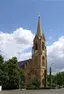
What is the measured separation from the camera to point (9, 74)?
10031 centimetres

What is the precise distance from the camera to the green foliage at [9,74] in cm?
9625

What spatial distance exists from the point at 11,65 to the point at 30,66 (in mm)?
44520

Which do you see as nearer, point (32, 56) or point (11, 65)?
point (11, 65)

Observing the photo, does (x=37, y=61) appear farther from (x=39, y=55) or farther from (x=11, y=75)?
(x=11, y=75)

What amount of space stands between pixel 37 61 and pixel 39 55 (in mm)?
3340

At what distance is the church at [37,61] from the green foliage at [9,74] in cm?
3801

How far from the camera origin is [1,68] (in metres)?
97.3

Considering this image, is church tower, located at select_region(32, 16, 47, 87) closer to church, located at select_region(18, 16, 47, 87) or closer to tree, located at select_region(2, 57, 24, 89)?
church, located at select_region(18, 16, 47, 87)

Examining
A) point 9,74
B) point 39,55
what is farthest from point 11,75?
point 39,55

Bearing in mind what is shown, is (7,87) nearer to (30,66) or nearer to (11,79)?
(11,79)

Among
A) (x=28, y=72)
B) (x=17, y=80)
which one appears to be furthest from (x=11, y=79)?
(x=28, y=72)

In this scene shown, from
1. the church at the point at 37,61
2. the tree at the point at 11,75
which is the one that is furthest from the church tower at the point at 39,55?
the tree at the point at 11,75

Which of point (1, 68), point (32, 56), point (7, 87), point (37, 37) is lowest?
point (7, 87)

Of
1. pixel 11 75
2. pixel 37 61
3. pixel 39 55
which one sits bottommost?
pixel 11 75
